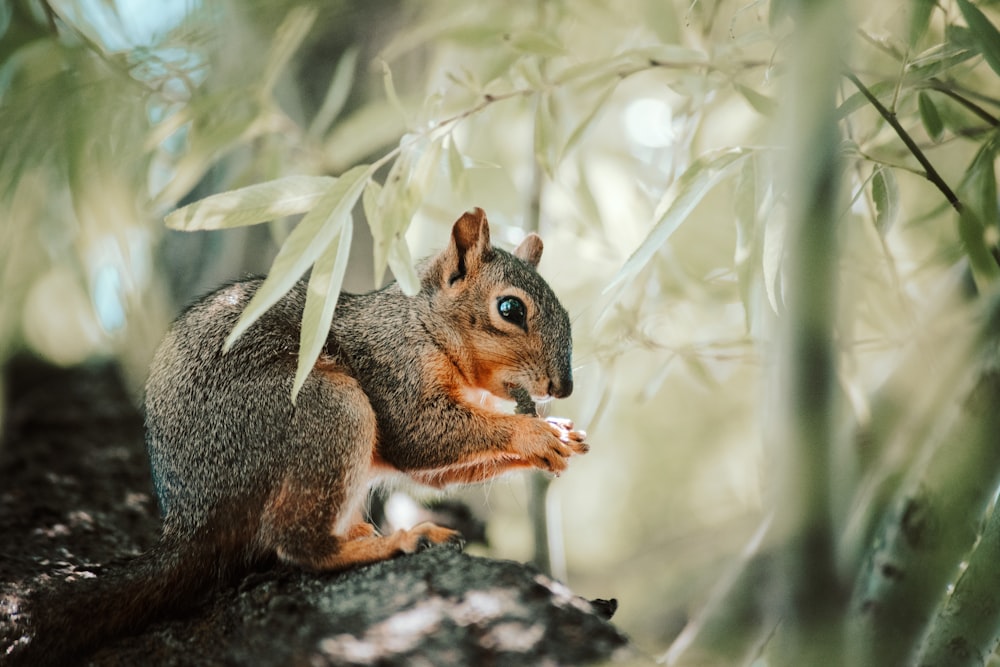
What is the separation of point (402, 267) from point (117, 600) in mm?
651

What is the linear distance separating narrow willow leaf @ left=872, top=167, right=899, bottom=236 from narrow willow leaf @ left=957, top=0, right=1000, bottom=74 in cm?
22

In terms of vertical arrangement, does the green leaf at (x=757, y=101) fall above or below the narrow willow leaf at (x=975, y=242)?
above

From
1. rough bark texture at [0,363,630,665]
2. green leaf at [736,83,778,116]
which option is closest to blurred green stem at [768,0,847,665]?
rough bark texture at [0,363,630,665]

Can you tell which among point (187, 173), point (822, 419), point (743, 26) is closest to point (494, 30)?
point (187, 173)

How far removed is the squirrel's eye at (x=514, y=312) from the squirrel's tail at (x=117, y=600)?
642mm

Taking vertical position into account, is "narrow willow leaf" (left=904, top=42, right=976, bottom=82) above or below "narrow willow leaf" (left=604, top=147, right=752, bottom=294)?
above

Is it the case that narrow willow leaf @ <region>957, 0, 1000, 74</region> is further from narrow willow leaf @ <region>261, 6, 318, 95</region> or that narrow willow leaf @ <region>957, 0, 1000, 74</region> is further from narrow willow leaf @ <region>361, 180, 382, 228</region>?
narrow willow leaf @ <region>261, 6, 318, 95</region>

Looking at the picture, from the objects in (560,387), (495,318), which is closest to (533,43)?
(495,318)

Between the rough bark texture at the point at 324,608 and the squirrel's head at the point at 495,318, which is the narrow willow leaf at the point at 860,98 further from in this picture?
the rough bark texture at the point at 324,608

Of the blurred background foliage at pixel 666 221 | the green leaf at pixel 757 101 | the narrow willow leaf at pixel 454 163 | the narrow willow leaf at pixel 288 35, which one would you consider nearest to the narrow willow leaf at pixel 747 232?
the blurred background foliage at pixel 666 221

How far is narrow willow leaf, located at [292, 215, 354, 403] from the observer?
1.23 metres

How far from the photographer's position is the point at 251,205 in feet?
4.37

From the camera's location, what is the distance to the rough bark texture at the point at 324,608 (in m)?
1.10

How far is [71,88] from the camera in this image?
1.60 m
